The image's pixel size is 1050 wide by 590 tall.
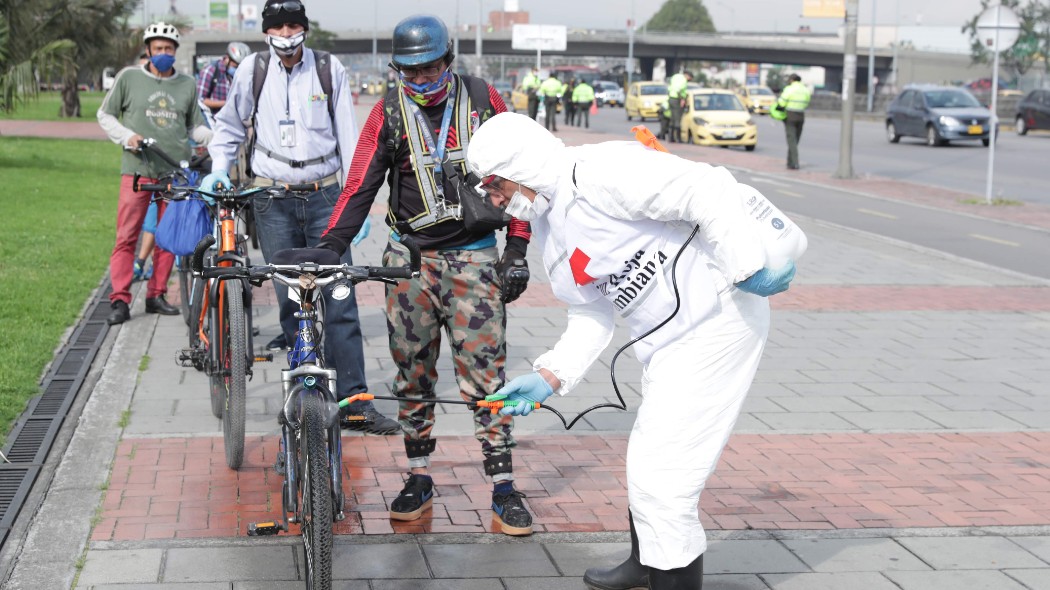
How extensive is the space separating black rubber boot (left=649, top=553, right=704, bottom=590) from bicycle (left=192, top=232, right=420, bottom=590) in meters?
0.96

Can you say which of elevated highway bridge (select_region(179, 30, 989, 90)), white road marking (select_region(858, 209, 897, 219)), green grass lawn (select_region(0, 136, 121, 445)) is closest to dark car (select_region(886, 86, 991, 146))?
white road marking (select_region(858, 209, 897, 219))

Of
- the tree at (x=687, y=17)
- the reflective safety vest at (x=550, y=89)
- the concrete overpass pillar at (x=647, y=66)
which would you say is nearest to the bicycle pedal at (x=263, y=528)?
the reflective safety vest at (x=550, y=89)

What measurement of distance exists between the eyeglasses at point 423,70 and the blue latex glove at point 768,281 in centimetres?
169

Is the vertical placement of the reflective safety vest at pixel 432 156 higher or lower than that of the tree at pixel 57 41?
lower

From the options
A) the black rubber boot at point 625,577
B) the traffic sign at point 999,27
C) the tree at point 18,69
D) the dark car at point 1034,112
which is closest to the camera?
the black rubber boot at point 625,577

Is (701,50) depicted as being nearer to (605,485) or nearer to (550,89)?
(550,89)

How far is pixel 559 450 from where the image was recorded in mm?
6172

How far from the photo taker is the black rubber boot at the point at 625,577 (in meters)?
4.40

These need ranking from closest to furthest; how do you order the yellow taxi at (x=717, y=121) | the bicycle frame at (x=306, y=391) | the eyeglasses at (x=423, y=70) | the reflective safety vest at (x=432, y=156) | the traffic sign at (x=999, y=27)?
the bicycle frame at (x=306, y=391) → the eyeglasses at (x=423, y=70) → the reflective safety vest at (x=432, y=156) → the traffic sign at (x=999, y=27) → the yellow taxi at (x=717, y=121)

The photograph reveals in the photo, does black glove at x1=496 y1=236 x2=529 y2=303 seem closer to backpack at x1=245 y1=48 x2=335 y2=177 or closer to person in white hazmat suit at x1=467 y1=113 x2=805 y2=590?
person in white hazmat suit at x1=467 y1=113 x2=805 y2=590

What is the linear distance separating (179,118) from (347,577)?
5324 millimetres

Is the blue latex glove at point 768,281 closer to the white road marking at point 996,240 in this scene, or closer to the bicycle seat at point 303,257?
the bicycle seat at point 303,257

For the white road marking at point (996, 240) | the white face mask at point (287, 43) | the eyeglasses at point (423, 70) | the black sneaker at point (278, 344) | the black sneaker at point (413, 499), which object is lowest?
the white road marking at point (996, 240)

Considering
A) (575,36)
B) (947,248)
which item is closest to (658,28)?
(575,36)
